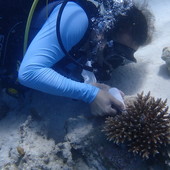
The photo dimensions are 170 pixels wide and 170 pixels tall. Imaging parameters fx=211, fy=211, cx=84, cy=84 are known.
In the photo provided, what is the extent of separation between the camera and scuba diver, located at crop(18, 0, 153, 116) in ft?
10.4

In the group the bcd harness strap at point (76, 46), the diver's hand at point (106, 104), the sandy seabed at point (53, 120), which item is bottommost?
the sandy seabed at point (53, 120)

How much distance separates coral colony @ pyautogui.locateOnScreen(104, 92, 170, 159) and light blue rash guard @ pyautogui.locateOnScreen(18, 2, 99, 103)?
0.59m

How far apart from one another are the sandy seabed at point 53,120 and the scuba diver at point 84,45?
60 centimetres

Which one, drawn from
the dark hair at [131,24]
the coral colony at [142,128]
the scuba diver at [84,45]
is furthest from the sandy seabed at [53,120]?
the dark hair at [131,24]

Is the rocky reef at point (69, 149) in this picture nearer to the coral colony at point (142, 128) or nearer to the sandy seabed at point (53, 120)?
the sandy seabed at point (53, 120)

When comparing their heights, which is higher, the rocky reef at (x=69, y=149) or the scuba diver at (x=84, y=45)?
the scuba diver at (x=84, y=45)

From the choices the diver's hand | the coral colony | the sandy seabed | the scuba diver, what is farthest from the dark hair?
the sandy seabed

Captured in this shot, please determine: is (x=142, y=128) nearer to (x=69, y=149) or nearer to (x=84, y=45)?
(x=69, y=149)

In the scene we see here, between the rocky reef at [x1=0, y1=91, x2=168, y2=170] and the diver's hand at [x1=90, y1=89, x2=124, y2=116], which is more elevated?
the diver's hand at [x1=90, y1=89, x2=124, y2=116]

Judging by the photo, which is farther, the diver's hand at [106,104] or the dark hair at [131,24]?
the dark hair at [131,24]

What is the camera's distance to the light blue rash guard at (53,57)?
10.3ft

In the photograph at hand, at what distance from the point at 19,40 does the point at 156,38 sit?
4.17 meters

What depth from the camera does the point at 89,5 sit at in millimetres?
3617

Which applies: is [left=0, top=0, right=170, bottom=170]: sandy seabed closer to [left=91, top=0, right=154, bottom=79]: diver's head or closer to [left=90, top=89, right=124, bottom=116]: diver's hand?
[left=90, top=89, right=124, bottom=116]: diver's hand
